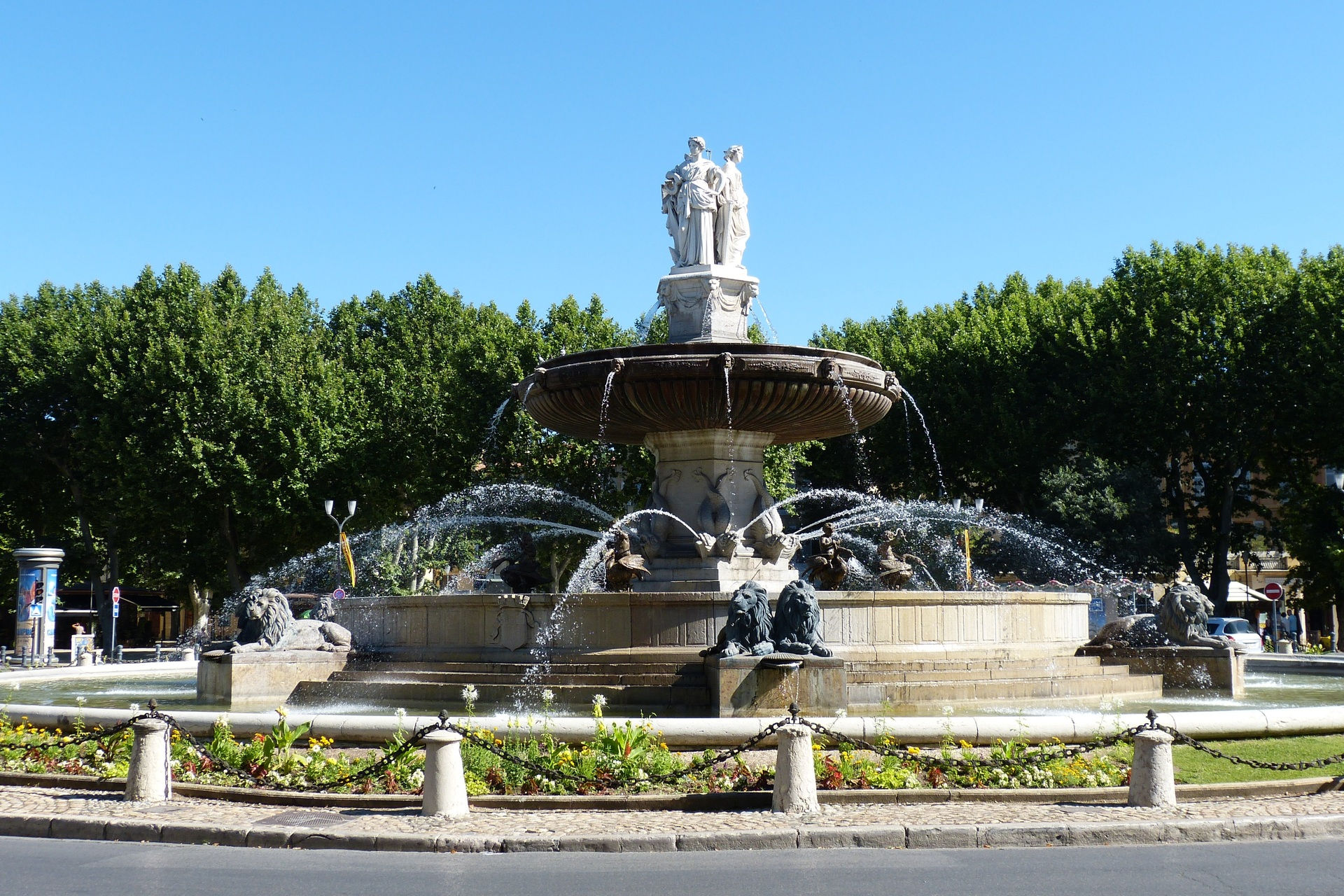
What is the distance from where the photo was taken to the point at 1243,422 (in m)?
35.9

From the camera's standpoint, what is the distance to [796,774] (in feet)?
28.7

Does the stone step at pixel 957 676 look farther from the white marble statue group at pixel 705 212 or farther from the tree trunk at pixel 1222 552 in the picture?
the tree trunk at pixel 1222 552

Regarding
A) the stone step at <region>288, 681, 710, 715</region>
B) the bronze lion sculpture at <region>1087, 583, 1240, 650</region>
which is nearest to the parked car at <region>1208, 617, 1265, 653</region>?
the bronze lion sculpture at <region>1087, 583, 1240, 650</region>

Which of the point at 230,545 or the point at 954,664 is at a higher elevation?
the point at 230,545

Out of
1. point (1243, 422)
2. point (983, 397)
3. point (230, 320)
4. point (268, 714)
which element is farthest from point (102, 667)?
point (1243, 422)

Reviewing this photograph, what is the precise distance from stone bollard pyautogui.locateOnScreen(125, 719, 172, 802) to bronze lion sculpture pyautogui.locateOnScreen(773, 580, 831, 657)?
569cm

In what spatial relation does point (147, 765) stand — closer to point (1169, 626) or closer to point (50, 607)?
point (1169, 626)

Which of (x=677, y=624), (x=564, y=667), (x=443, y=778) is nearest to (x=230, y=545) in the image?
(x=564, y=667)

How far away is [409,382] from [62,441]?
11318 mm

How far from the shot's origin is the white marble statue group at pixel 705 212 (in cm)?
1952

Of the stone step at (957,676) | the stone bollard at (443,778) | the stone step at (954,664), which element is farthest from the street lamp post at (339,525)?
the stone bollard at (443,778)

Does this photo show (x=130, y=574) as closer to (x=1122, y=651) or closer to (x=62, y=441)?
(x=62, y=441)

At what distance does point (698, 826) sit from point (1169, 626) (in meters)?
10.8

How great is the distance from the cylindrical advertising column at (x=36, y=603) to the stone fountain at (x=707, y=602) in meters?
18.3
